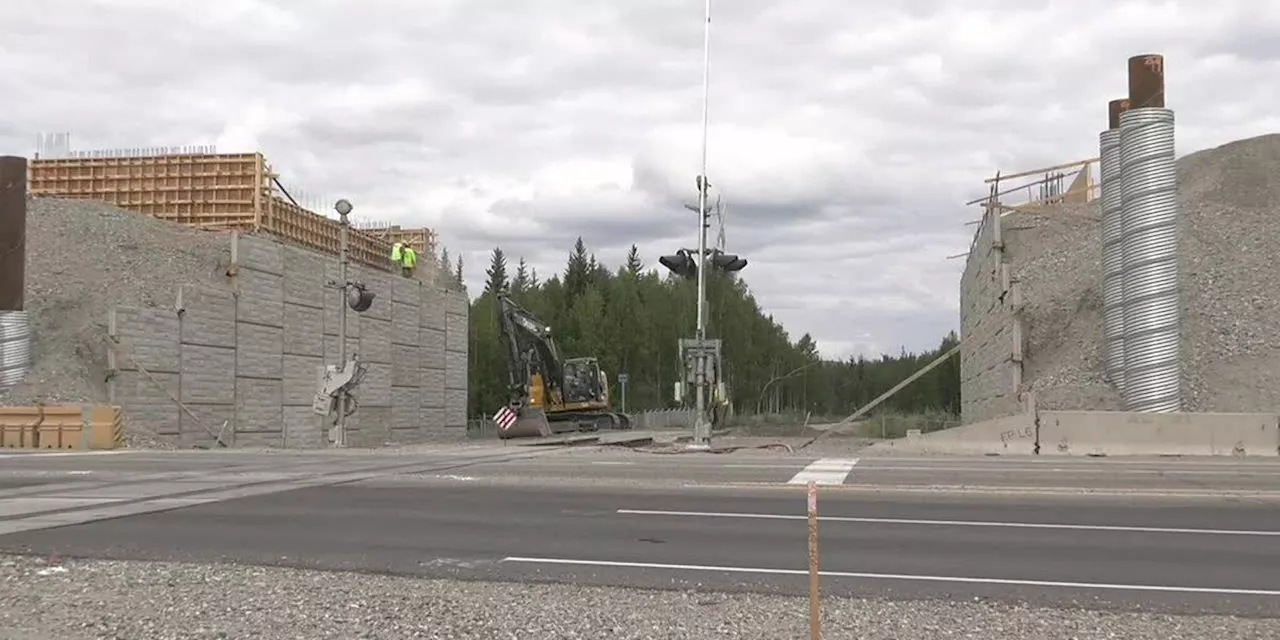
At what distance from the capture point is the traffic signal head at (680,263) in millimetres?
25625

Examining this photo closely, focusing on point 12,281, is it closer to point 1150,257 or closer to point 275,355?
point 275,355

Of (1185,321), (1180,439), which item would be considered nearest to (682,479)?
(1180,439)

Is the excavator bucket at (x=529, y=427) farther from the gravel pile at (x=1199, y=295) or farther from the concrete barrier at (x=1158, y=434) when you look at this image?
the concrete barrier at (x=1158, y=434)

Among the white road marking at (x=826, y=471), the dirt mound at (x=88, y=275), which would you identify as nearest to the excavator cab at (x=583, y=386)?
the dirt mound at (x=88, y=275)

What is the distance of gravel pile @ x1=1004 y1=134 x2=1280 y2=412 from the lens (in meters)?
28.0

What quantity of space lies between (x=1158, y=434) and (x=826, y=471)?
876 cm

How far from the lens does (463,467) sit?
21297 millimetres

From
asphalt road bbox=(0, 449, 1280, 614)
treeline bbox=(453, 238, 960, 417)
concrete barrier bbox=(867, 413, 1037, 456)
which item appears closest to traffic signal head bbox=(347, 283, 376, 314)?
asphalt road bbox=(0, 449, 1280, 614)

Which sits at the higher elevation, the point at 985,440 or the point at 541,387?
the point at 541,387

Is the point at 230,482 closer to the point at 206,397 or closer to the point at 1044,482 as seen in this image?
the point at 1044,482

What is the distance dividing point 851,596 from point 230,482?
39.3ft

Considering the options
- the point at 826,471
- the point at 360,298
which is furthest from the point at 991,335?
the point at 360,298

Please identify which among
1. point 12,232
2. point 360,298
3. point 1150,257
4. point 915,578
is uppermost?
point 12,232

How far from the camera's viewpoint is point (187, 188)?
43.0m
